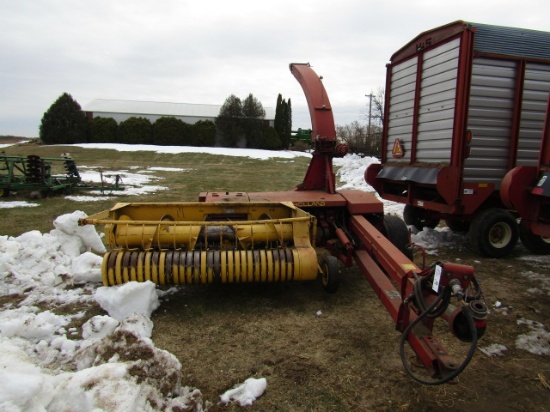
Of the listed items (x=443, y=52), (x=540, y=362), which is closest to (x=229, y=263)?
(x=540, y=362)

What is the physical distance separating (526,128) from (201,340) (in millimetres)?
5372

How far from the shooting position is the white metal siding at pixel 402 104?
682cm

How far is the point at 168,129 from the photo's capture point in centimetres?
3931

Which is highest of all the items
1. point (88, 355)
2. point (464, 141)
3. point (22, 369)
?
point (464, 141)

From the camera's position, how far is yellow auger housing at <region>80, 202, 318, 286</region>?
4113 millimetres

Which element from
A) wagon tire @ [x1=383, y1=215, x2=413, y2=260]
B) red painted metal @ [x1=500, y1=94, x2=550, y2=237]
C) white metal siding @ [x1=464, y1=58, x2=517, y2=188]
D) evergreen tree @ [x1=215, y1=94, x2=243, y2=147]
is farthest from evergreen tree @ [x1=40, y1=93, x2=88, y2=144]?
red painted metal @ [x1=500, y1=94, x2=550, y2=237]

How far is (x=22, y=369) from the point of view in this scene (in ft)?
7.74

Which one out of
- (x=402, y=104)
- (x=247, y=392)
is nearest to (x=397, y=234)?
(x=402, y=104)

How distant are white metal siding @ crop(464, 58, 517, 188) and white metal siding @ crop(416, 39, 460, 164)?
29 cm

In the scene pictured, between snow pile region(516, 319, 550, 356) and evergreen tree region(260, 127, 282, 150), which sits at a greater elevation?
evergreen tree region(260, 127, 282, 150)

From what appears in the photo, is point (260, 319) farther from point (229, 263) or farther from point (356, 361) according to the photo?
point (356, 361)

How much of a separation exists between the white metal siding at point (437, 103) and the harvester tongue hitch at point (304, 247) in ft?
4.68

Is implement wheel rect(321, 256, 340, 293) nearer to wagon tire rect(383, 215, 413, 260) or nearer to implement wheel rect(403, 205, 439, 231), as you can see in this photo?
wagon tire rect(383, 215, 413, 260)

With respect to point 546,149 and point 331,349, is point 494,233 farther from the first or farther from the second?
point 331,349
